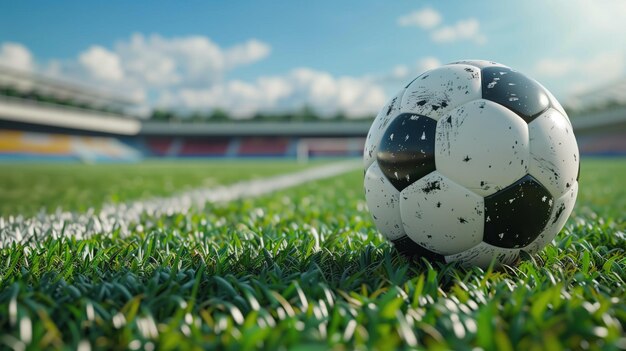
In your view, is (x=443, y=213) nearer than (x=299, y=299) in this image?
No

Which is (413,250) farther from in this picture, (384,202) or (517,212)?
(517,212)

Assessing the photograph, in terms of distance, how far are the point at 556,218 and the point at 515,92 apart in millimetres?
585

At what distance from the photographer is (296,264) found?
1.94 m

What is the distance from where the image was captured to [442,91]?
1859mm

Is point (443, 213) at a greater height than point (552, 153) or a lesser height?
lesser

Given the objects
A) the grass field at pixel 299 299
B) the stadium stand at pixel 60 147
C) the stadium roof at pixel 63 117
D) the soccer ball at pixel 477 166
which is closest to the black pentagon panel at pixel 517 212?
the soccer ball at pixel 477 166

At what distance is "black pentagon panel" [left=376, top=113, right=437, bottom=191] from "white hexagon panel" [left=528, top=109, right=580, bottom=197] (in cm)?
41

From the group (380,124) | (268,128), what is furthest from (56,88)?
(380,124)

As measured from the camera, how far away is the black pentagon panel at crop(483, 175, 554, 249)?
1.74 metres

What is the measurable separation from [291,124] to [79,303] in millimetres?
52666

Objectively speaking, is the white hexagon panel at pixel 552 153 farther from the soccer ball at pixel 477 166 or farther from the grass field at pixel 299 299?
the grass field at pixel 299 299

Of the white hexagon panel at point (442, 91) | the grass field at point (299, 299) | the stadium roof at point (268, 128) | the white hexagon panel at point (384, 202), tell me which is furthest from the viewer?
the stadium roof at point (268, 128)

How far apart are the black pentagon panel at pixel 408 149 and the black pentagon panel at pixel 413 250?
26cm

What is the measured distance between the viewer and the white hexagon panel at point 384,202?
1931mm
